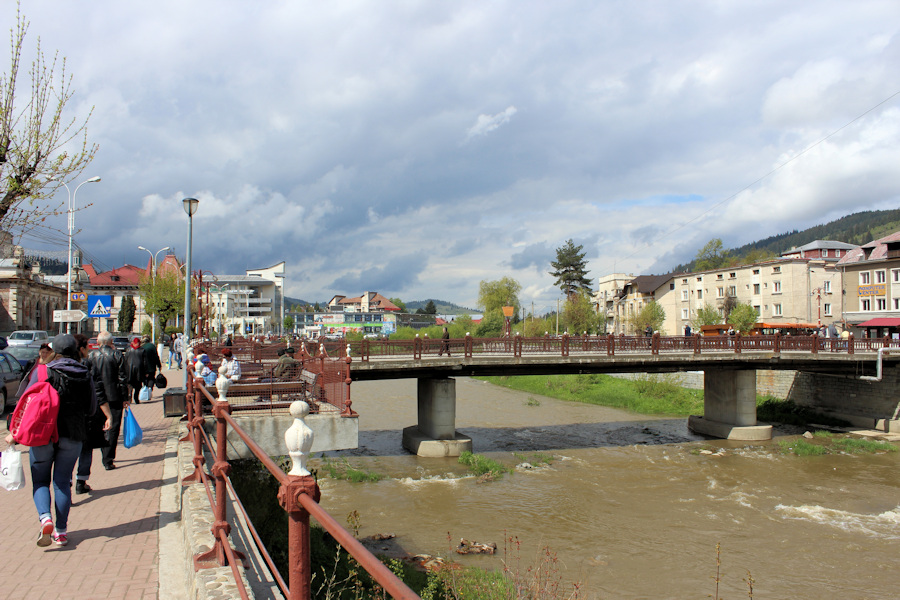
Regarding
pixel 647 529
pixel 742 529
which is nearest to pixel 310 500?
pixel 647 529

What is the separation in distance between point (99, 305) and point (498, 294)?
7753 cm

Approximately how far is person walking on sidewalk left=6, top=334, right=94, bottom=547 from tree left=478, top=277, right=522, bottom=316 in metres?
87.0

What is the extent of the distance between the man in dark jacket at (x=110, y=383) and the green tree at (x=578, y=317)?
63.4 m

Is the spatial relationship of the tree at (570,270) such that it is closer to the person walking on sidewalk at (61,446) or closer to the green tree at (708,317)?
the green tree at (708,317)

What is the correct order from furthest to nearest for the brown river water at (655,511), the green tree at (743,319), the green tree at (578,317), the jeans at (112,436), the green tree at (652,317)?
the green tree at (578,317)
the green tree at (652,317)
the green tree at (743,319)
the brown river water at (655,511)
the jeans at (112,436)

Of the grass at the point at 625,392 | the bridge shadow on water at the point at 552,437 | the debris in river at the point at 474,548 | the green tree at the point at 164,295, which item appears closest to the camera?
the debris in river at the point at 474,548

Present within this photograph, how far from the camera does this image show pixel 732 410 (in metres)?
25.4

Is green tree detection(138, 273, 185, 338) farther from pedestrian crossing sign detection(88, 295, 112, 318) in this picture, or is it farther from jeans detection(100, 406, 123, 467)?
jeans detection(100, 406, 123, 467)

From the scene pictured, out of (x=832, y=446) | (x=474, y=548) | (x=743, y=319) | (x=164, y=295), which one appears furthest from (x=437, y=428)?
(x=743, y=319)

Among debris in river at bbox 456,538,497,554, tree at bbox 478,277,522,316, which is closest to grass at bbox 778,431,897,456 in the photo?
debris in river at bbox 456,538,497,554

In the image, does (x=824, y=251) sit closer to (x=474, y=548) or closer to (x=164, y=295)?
(x=474, y=548)

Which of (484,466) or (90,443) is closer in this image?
(90,443)

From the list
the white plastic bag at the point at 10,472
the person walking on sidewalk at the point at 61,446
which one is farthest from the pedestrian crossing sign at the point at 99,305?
the white plastic bag at the point at 10,472

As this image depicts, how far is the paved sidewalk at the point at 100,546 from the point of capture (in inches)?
170
